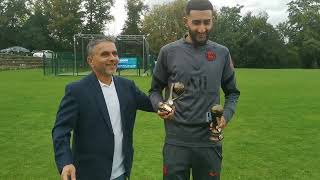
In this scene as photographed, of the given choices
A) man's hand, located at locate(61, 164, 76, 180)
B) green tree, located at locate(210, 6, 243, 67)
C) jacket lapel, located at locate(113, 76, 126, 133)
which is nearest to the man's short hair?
jacket lapel, located at locate(113, 76, 126, 133)

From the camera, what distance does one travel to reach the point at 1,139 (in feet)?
36.3

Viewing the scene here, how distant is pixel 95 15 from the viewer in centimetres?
8481

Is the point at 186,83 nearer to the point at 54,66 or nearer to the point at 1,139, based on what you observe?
the point at 1,139

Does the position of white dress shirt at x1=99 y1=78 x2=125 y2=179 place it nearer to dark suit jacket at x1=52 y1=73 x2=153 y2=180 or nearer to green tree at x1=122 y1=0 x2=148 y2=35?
dark suit jacket at x1=52 y1=73 x2=153 y2=180

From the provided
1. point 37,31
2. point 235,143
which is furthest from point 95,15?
point 235,143

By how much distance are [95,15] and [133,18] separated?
7718mm

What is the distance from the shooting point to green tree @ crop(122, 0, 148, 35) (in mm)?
88750

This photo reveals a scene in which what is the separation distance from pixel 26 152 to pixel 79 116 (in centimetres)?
612

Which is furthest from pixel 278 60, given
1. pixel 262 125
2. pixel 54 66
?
pixel 262 125

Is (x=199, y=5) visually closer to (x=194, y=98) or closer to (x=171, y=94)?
(x=194, y=98)

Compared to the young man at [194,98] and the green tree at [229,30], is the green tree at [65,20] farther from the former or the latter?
the young man at [194,98]

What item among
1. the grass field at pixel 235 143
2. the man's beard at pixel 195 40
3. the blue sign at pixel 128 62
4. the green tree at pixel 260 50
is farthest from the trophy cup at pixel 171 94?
the green tree at pixel 260 50

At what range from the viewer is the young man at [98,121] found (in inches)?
156

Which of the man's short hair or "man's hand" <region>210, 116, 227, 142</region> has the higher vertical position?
the man's short hair
